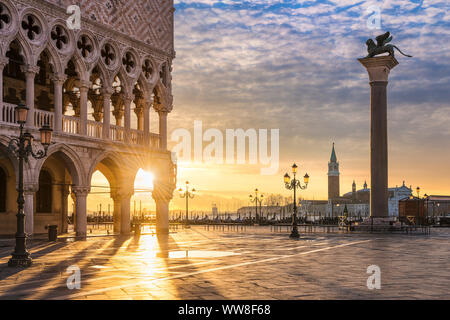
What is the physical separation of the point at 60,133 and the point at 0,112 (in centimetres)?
312

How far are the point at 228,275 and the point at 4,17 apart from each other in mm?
17483

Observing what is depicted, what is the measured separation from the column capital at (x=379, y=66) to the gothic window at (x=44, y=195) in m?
21.8

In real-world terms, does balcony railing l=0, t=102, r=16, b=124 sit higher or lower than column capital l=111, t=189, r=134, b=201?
higher

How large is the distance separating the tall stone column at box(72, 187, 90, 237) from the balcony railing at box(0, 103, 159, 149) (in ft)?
9.22

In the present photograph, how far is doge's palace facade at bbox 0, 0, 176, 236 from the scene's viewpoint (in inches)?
949

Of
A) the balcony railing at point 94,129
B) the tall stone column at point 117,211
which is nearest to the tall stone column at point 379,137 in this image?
the tall stone column at point 117,211

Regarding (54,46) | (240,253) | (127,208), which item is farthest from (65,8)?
(240,253)

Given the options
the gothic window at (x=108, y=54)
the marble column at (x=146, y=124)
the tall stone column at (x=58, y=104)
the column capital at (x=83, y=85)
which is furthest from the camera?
the marble column at (x=146, y=124)

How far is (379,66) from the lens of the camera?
34969mm

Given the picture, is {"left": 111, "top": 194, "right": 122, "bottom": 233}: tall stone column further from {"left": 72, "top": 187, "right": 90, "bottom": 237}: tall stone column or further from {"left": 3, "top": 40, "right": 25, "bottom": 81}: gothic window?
{"left": 3, "top": 40, "right": 25, "bottom": 81}: gothic window

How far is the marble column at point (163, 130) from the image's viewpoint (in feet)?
107

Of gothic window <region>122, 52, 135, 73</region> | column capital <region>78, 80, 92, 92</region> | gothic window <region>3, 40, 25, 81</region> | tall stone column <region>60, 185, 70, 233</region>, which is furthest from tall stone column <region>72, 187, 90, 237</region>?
gothic window <region>122, 52, 135, 73</region>
